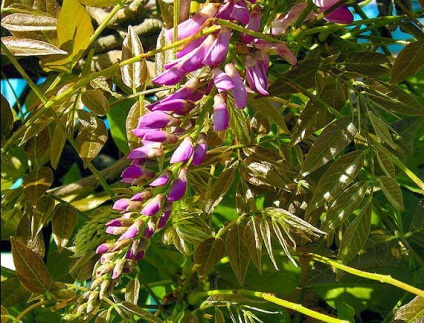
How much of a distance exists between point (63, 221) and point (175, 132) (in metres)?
0.25

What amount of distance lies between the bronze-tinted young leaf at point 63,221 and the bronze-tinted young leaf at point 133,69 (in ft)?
0.48

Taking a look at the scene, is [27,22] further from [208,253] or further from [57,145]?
[208,253]

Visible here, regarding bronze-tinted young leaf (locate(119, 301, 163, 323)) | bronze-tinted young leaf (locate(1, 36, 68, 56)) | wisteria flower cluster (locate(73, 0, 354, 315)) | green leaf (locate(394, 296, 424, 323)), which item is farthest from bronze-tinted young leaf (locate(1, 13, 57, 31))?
green leaf (locate(394, 296, 424, 323))

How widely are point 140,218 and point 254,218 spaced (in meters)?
0.14

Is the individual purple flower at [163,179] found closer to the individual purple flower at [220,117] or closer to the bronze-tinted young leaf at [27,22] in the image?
the individual purple flower at [220,117]

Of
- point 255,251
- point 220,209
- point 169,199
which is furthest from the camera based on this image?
point 220,209

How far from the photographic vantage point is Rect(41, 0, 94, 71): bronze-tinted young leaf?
21.8 inches

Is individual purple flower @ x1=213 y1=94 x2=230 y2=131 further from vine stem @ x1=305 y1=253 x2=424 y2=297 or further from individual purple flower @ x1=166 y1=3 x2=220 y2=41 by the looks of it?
vine stem @ x1=305 y1=253 x2=424 y2=297

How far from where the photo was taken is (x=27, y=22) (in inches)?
22.7

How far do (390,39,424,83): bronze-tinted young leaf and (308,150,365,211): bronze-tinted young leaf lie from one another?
0.23ft

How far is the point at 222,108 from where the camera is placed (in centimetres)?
47

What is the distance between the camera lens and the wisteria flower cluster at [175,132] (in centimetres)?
48

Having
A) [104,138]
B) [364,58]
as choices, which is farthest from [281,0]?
[104,138]

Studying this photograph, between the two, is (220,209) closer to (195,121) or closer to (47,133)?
(47,133)
